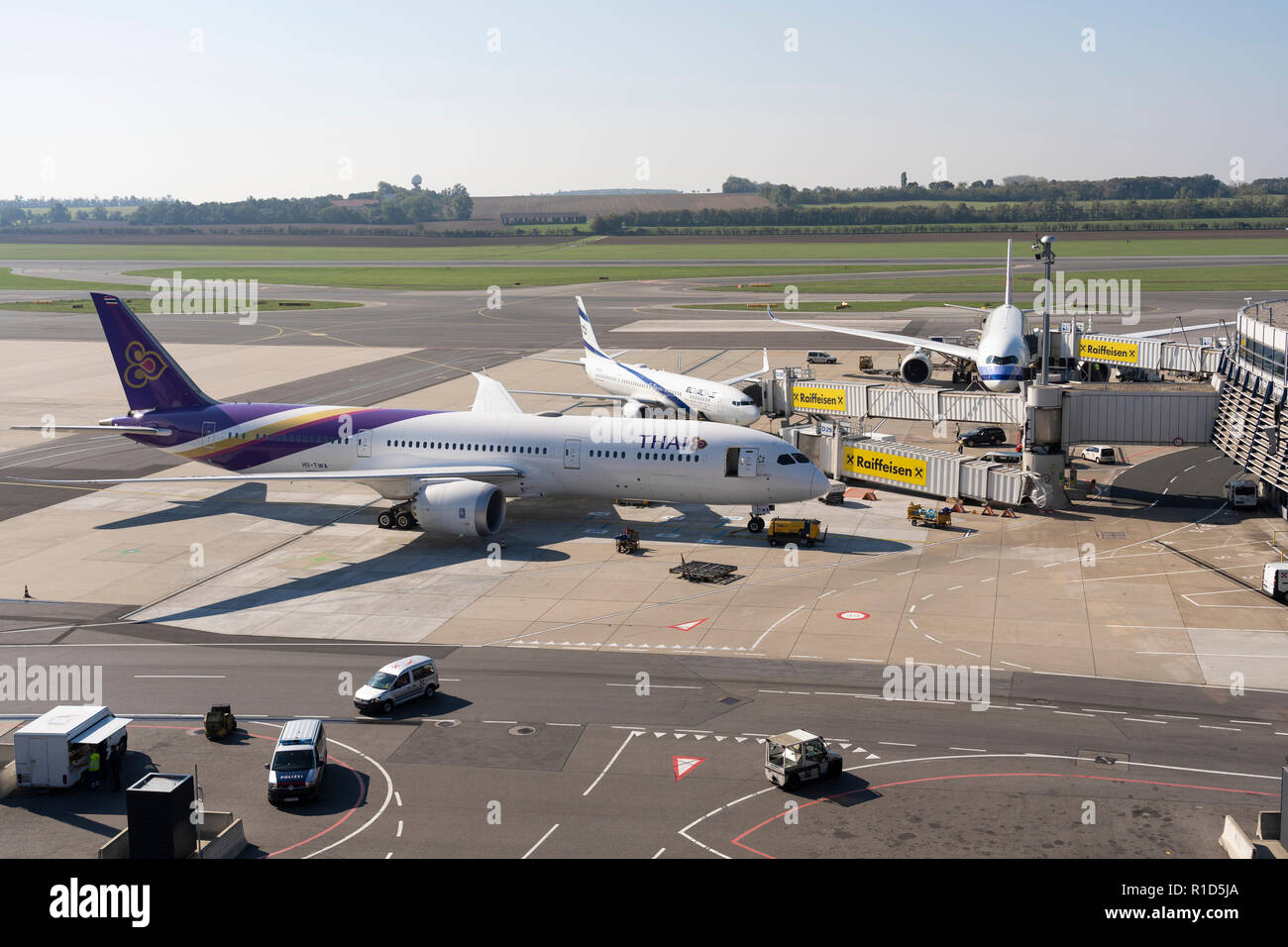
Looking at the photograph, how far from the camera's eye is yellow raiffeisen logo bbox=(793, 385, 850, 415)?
7819 cm

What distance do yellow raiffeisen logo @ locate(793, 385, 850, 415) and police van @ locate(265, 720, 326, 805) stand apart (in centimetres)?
5304

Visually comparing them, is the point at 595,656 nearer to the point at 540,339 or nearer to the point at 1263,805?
the point at 1263,805

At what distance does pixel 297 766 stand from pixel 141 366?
38.3 meters

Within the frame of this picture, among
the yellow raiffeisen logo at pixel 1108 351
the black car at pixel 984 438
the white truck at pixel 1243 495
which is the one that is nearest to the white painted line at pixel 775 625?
the white truck at pixel 1243 495

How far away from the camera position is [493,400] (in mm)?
73875

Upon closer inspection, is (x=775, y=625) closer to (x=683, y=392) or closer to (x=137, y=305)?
(x=683, y=392)

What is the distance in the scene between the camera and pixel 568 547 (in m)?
54.2

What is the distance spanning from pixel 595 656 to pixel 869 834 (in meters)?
14.4

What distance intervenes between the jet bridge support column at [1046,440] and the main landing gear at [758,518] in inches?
578

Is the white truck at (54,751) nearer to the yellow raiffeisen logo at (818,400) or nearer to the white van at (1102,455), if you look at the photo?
the yellow raiffeisen logo at (818,400)

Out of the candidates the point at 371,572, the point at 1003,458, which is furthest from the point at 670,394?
the point at 371,572

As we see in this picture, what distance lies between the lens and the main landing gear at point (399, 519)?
189 feet
